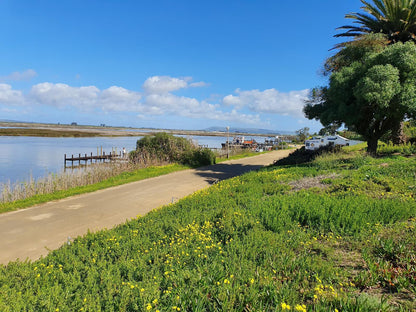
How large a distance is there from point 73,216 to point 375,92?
13.0 metres

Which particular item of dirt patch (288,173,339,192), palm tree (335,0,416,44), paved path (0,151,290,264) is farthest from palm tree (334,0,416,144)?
paved path (0,151,290,264)

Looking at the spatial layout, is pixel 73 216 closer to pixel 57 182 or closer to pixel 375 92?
pixel 57 182

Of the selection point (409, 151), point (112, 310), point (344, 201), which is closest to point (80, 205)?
point (112, 310)

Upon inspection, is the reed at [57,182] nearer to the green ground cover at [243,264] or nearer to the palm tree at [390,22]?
the green ground cover at [243,264]

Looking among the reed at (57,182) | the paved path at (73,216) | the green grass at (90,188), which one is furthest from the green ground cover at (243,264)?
the reed at (57,182)

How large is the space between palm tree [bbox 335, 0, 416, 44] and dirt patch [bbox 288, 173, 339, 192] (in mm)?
12808

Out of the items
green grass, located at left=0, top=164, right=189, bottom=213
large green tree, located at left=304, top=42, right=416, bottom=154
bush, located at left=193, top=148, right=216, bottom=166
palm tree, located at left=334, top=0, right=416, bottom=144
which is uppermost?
palm tree, located at left=334, top=0, right=416, bottom=144

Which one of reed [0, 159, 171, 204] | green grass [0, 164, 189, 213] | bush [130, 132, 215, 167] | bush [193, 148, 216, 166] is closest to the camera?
green grass [0, 164, 189, 213]

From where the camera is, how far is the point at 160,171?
17547 millimetres

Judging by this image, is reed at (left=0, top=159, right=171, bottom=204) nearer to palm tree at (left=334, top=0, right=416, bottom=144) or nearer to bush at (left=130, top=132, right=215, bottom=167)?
bush at (left=130, top=132, right=215, bottom=167)

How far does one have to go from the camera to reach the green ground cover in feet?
9.91

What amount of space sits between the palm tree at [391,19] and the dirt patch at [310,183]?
42.0ft

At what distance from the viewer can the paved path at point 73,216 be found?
242 inches

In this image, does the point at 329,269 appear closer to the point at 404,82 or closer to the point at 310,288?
the point at 310,288
